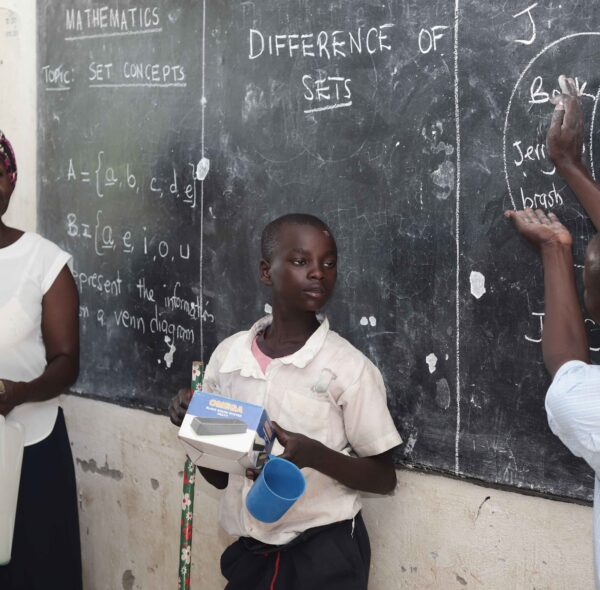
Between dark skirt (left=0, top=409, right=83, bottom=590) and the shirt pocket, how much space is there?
1026 millimetres

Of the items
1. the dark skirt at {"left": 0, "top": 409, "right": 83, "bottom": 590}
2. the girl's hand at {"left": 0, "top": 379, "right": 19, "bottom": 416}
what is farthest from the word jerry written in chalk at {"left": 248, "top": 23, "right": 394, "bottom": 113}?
the dark skirt at {"left": 0, "top": 409, "right": 83, "bottom": 590}

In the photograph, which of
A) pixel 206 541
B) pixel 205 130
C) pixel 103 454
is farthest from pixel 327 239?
pixel 103 454

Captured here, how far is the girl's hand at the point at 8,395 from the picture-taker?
103 inches

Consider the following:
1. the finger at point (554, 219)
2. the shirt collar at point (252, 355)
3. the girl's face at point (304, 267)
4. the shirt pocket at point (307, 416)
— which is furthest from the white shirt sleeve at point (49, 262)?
the finger at point (554, 219)

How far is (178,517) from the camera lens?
3.32 m

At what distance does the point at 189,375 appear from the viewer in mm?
3184

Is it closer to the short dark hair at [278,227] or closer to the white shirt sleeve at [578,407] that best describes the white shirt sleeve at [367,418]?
the short dark hair at [278,227]

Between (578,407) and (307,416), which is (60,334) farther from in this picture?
(578,407)

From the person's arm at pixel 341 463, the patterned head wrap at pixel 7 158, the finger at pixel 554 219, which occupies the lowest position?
the person's arm at pixel 341 463

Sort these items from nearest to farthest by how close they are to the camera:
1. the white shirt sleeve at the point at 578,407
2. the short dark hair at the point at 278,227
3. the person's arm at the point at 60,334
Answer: the white shirt sleeve at the point at 578,407, the short dark hair at the point at 278,227, the person's arm at the point at 60,334

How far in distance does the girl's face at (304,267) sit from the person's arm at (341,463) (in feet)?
1.23

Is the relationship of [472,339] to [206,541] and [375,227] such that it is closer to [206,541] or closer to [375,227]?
[375,227]

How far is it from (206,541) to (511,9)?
2.08 meters

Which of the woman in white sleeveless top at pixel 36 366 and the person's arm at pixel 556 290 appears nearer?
the person's arm at pixel 556 290
